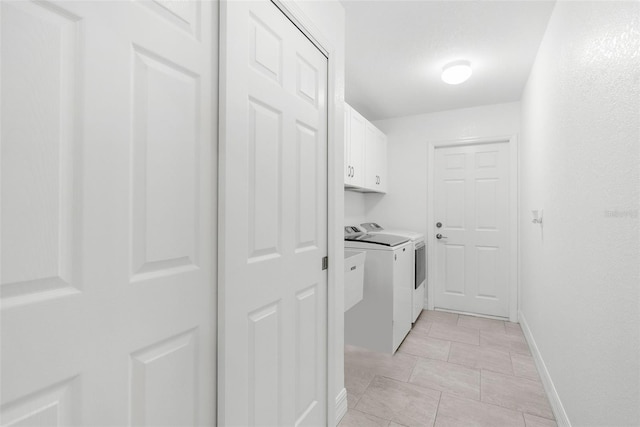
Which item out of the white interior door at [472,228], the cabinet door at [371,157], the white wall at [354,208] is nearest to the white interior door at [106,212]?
the cabinet door at [371,157]

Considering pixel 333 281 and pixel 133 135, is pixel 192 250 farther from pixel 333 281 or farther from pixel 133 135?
pixel 333 281

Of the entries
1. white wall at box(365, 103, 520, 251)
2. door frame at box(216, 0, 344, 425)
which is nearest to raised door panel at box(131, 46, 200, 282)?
door frame at box(216, 0, 344, 425)

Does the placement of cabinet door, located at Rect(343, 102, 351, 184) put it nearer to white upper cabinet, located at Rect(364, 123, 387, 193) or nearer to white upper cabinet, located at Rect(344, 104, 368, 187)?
white upper cabinet, located at Rect(344, 104, 368, 187)

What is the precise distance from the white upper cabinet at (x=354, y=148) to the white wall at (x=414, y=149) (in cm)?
91

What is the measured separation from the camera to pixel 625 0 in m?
1.02

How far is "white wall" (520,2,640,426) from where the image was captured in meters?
1.01

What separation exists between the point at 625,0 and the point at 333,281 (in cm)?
154

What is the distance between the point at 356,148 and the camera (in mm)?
3094

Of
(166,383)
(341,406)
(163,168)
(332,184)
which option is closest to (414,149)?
(332,184)

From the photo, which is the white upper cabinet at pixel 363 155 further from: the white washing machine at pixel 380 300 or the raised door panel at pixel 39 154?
the raised door panel at pixel 39 154

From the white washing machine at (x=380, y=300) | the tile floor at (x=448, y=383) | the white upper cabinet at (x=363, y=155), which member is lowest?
the tile floor at (x=448, y=383)

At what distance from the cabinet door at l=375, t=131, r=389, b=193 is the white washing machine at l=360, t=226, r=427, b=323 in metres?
0.50

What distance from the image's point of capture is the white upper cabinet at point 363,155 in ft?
9.55

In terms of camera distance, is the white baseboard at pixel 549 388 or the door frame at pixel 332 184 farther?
the white baseboard at pixel 549 388
